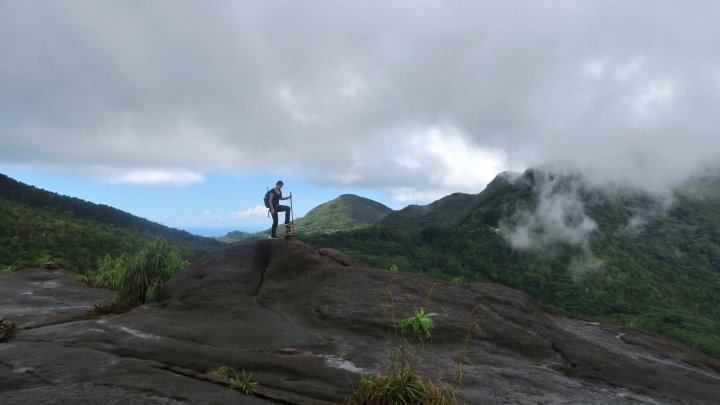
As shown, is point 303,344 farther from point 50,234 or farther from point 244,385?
point 50,234

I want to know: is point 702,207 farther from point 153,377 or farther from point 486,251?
point 153,377

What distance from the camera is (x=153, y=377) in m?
9.75

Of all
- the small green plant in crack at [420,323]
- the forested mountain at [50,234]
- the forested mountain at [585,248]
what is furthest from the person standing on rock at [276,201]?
the forested mountain at [585,248]

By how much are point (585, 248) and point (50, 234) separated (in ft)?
388

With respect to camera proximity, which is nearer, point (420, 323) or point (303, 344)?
point (303, 344)

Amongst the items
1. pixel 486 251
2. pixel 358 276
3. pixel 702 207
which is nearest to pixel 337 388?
pixel 358 276

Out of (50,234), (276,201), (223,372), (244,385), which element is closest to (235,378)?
(223,372)

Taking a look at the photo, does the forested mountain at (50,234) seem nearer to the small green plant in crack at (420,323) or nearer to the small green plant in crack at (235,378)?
the small green plant in crack at (235,378)

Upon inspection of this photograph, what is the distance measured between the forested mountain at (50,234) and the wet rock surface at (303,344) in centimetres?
2887

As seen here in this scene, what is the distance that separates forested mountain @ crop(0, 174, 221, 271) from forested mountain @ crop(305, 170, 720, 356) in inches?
2046

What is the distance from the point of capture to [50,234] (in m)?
57.2

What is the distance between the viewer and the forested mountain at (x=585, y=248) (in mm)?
100125

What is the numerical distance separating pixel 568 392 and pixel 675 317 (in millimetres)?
90628

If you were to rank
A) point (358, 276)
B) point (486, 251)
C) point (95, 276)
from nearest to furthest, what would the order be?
point (358, 276)
point (95, 276)
point (486, 251)
